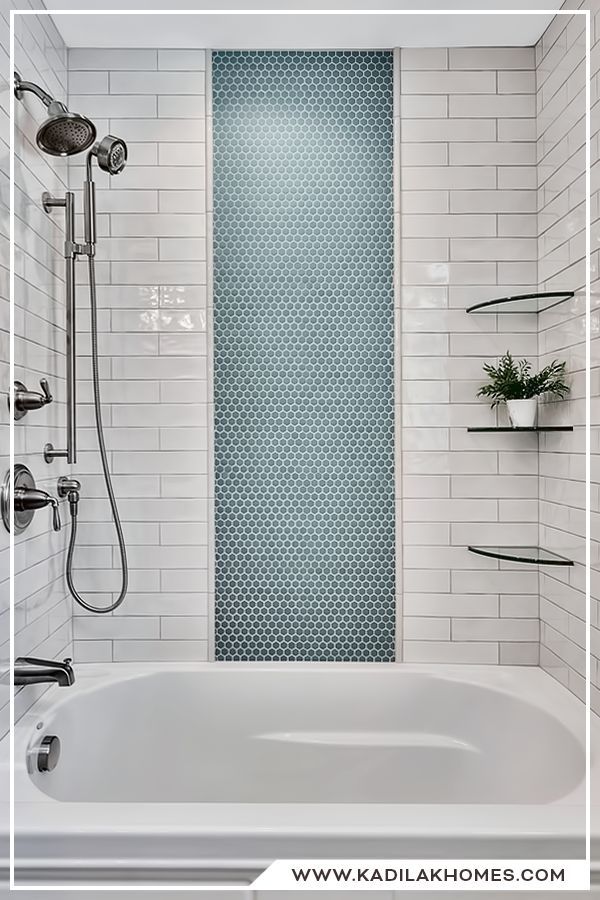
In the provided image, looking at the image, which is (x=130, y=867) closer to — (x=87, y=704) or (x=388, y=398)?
(x=87, y=704)

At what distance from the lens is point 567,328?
213 cm

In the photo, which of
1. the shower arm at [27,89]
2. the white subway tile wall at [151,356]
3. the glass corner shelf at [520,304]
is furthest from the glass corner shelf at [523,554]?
the shower arm at [27,89]

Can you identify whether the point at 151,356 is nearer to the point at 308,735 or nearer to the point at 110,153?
the point at 110,153

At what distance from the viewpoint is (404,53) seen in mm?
2369

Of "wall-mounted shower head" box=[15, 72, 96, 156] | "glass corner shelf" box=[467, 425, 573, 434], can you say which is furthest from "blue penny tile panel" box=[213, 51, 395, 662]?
"wall-mounted shower head" box=[15, 72, 96, 156]

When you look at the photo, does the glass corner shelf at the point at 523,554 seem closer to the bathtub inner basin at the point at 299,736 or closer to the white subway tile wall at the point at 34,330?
the bathtub inner basin at the point at 299,736

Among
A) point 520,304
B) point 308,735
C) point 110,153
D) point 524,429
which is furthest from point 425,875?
point 110,153

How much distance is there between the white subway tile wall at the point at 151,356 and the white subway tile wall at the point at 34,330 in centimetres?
12

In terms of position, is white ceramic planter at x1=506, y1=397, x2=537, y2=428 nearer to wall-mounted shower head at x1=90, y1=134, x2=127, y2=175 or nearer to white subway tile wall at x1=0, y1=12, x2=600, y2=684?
white subway tile wall at x1=0, y1=12, x2=600, y2=684

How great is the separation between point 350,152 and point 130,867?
2.07 meters

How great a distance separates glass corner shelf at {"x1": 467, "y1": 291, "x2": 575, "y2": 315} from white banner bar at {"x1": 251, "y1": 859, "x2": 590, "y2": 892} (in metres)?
1.44

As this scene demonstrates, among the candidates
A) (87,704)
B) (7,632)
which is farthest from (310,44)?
(87,704)

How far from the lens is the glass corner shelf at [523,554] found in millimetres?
2110

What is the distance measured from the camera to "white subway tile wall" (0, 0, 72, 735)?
184cm
